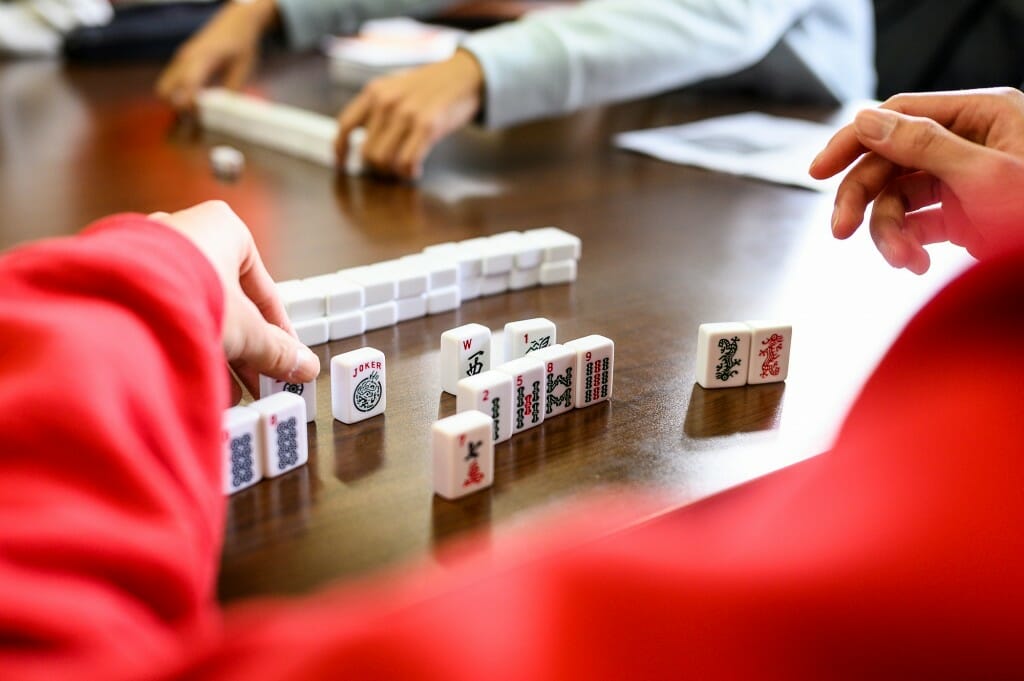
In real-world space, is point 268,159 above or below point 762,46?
below

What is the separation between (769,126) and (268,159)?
2.58 ft

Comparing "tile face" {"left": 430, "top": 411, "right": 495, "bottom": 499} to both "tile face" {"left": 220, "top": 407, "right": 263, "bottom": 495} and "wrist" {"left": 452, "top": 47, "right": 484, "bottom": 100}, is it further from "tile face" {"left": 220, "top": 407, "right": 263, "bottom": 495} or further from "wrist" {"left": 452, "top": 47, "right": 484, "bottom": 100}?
"wrist" {"left": 452, "top": 47, "right": 484, "bottom": 100}

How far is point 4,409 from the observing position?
465 millimetres

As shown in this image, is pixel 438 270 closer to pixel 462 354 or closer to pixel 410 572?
pixel 462 354

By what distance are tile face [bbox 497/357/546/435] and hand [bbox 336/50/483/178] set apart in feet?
2.51

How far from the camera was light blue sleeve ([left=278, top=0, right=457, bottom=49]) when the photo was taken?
7.37 feet

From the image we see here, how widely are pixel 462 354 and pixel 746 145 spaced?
36.4 inches

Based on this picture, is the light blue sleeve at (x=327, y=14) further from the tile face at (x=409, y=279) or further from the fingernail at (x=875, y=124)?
the fingernail at (x=875, y=124)

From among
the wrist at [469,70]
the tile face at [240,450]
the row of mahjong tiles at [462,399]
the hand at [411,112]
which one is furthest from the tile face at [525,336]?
the wrist at [469,70]

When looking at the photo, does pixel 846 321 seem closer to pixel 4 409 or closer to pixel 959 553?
pixel 959 553

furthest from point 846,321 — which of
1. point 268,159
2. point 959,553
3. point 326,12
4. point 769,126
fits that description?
point 326,12

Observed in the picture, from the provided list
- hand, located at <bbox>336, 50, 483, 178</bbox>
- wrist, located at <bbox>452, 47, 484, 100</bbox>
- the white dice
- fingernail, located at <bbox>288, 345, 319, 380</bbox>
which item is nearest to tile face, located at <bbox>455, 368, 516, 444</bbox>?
the white dice

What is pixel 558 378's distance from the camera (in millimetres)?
743

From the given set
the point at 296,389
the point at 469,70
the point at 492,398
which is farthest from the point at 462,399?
the point at 469,70
